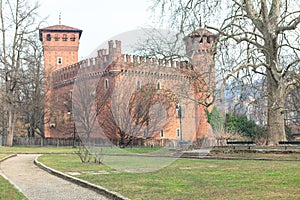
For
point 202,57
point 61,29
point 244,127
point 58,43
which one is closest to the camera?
point 202,57

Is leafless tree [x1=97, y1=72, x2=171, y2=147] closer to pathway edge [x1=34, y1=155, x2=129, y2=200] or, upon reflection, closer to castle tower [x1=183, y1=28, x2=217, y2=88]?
castle tower [x1=183, y1=28, x2=217, y2=88]

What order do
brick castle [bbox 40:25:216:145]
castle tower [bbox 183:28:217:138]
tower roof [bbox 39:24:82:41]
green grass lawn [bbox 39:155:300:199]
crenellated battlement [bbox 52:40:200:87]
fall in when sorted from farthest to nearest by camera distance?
1. tower roof [bbox 39:24:82:41]
2. brick castle [bbox 40:25:216:145]
3. castle tower [bbox 183:28:217:138]
4. crenellated battlement [bbox 52:40:200:87]
5. green grass lawn [bbox 39:155:300:199]

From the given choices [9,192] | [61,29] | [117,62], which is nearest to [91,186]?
[9,192]

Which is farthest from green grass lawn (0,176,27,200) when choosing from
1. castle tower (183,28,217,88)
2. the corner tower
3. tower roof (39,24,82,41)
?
tower roof (39,24,82,41)

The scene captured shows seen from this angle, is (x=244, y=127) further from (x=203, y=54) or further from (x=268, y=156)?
(x=268, y=156)

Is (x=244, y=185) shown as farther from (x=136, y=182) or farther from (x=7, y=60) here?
(x=7, y=60)

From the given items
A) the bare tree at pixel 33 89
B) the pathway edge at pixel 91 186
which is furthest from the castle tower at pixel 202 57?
the bare tree at pixel 33 89

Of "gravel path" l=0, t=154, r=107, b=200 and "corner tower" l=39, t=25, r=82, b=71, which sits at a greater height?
"corner tower" l=39, t=25, r=82, b=71

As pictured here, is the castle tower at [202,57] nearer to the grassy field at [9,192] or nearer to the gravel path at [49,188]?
the gravel path at [49,188]

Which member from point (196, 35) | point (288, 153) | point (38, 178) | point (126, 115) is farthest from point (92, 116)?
point (38, 178)

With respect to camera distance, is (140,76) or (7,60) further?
(7,60)

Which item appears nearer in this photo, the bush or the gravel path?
the gravel path

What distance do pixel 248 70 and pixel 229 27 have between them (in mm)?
2433

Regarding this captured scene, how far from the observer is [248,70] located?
22578mm
